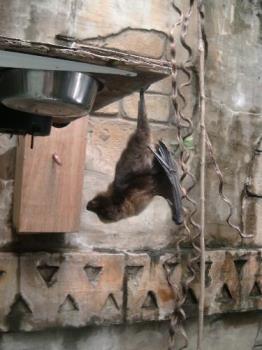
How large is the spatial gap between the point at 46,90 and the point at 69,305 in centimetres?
175

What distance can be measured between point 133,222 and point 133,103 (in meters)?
0.79

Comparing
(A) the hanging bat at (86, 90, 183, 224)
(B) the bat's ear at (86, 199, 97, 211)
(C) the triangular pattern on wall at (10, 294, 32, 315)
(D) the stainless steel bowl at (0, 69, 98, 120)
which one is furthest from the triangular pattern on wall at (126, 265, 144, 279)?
(D) the stainless steel bowl at (0, 69, 98, 120)

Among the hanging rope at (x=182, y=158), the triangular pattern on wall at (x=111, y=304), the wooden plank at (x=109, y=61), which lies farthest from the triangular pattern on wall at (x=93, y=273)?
the wooden plank at (x=109, y=61)

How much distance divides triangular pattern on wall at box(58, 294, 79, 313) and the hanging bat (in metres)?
0.54

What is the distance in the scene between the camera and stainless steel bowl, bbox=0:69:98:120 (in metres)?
1.86

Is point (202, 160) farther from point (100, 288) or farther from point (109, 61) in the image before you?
point (109, 61)

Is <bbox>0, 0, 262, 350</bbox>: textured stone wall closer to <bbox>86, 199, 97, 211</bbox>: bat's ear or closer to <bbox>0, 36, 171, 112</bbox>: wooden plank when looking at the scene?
<bbox>86, 199, 97, 211</bbox>: bat's ear

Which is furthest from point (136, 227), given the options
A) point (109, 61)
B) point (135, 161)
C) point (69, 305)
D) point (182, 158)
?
point (109, 61)

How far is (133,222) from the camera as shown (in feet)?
11.8

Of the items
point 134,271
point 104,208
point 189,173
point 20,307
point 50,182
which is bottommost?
point 20,307

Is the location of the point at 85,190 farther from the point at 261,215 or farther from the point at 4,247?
the point at 261,215

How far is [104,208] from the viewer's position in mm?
3490

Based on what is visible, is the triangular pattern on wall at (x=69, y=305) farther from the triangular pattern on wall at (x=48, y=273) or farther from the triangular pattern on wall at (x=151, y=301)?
the triangular pattern on wall at (x=151, y=301)

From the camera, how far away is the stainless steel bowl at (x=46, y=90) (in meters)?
1.86
